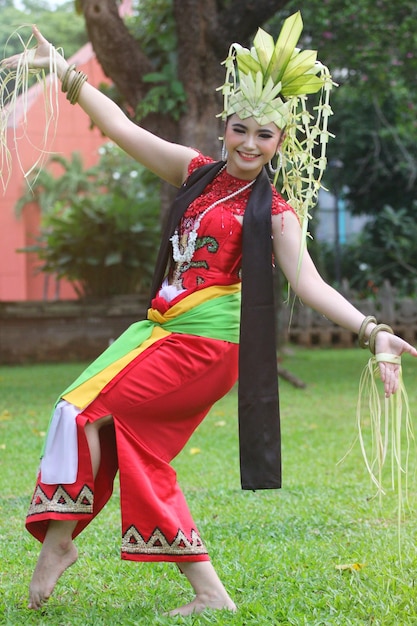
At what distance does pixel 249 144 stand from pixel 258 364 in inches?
29.7

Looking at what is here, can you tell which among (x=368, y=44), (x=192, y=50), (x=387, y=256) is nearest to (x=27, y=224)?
(x=387, y=256)

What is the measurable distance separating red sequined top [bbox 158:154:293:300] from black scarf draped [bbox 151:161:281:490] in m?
0.07

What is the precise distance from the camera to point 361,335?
2859mm

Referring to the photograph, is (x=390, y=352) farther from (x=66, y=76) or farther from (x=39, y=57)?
(x=39, y=57)

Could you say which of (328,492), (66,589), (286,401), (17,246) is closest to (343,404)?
(286,401)

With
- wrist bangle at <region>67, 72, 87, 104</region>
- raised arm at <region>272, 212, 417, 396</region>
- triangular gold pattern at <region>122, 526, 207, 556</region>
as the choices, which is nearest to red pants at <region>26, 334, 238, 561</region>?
triangular gold pattern at <region>122, 526, 207, 556</region>

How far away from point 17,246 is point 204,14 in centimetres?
980

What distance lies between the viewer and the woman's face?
314 cm

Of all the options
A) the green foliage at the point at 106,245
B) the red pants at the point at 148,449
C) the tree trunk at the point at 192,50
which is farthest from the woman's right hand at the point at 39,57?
the green foliage at the point at 106,245

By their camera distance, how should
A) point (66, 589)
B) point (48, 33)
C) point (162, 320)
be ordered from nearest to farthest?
point (162, 320)
point (66, 589)
point (48, 33)

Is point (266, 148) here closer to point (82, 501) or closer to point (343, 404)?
point (82, 501)

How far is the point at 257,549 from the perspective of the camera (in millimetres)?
3879

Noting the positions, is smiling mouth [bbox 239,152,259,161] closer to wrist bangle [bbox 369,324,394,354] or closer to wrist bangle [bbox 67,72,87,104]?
wrist bangle [bbox 67,72,87,104]

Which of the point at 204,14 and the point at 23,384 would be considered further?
the point at 23,384
